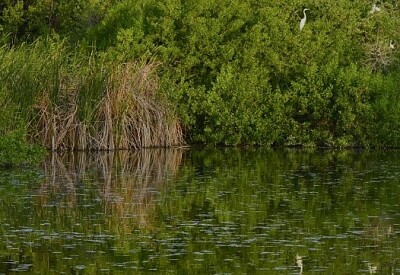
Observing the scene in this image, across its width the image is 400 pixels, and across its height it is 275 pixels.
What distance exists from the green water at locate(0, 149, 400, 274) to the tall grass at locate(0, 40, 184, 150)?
2169 millimetres

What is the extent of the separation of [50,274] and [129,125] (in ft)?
55.6

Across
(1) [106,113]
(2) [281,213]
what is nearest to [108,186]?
(2) [281,213]

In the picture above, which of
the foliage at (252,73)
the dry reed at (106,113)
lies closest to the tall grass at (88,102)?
the dry reed at (106,113)

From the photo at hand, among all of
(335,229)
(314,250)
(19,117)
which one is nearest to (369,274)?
(314,250)

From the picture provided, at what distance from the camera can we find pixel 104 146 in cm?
2947

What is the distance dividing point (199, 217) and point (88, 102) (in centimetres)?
1182

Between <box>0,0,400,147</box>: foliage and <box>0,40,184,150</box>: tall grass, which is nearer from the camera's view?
<box>0,40,184,150</box>: tall grass

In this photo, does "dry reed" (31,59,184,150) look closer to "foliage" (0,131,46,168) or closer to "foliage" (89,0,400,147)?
"foliage" (89,0,400,147)

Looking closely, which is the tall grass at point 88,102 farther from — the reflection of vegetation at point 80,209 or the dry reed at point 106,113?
the reflection of vegetation at point 80,209

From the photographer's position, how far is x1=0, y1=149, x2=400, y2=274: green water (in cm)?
1413

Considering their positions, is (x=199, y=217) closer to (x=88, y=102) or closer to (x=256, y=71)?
(x=88, y=102)

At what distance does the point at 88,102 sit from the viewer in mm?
29266

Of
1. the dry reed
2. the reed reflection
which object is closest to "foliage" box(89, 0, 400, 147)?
the dry reed

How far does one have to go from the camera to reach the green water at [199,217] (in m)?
14.1
